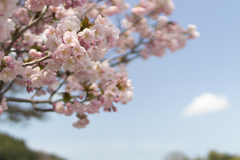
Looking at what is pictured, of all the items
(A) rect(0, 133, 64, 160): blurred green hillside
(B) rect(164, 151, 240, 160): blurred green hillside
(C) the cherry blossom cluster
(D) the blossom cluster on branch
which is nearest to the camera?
(D) the blossom cluster on branch

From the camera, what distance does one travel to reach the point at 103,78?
11.7ft

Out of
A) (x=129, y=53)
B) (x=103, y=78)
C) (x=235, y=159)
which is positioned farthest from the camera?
(x=235, y=159)

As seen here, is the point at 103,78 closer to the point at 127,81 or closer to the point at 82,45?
the point at 127,81

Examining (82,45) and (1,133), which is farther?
(1,133)

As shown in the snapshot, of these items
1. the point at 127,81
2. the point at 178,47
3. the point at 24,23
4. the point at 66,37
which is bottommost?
the point at 66,37

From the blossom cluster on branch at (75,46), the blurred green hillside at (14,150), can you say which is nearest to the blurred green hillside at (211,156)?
the blurred green hillside at (14,150)

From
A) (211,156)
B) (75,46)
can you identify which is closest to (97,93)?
(75,46)

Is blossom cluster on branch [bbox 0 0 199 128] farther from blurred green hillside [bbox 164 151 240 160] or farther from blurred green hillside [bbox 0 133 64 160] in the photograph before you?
blurred green hillside [bbox 164 151 240 160]

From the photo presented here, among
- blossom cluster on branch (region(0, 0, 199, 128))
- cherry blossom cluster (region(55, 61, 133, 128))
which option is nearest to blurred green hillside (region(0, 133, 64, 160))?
blossom cluster on branch (region(0, 0, 199, 128))

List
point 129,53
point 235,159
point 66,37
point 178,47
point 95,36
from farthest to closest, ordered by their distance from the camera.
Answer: point 235,159 → point 178,47 → point 129,53 → point 95,36 → point 66,37

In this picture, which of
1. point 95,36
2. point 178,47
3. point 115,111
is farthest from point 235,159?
point 95,36

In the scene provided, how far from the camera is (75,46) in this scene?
183 centimetres

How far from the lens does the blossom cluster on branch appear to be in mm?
1940

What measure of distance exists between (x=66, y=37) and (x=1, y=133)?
15.1m
